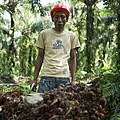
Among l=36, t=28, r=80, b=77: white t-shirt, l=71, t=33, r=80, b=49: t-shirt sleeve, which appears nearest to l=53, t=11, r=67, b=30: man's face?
l=36, t=28, r=80, b=77: white t-shirt

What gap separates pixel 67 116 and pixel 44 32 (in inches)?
68.0

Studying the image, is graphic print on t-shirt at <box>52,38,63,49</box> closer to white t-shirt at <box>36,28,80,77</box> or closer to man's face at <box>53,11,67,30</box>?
white t-shirt at <box>36,28,80,77</box>

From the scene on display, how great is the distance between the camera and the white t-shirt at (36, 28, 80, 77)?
2758 mm

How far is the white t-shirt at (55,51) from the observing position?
2.76 metres

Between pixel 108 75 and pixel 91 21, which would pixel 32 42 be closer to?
pixel 91 21

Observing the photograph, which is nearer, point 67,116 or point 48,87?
point 67,116

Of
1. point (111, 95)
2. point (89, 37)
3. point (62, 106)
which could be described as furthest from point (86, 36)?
point (62, 106)

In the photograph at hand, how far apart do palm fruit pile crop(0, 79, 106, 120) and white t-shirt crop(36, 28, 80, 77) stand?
98cm

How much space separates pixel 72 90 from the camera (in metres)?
1.73

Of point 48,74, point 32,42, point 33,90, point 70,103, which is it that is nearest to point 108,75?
point 48,74

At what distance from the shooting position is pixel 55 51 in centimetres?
276

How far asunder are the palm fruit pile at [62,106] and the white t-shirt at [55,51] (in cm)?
98

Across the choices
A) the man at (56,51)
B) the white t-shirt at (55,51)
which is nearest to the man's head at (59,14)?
the man at (56,51)

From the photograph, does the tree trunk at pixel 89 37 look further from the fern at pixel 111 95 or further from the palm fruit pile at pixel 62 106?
the palm fruit pile at pixel 62 106
